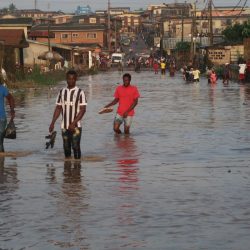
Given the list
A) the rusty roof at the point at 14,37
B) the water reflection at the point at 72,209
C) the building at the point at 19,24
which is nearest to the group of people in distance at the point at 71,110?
the water reflection at the point at 72,209

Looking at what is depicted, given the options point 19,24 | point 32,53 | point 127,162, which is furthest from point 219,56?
point 127,162

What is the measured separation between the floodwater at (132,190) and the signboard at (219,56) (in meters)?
61.5

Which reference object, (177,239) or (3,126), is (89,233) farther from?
(3,126)

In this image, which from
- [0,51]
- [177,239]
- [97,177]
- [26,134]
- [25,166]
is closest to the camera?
[177,239]

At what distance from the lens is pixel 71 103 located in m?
14.6

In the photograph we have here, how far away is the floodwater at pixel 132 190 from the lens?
876cm

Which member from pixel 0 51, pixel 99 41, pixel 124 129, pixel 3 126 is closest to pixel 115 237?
pixel 3 126

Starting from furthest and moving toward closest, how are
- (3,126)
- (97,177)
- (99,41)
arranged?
1. (99,41)
2. (3,126)
3. (97,177)

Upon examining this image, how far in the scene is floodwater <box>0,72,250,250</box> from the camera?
876 centimetres

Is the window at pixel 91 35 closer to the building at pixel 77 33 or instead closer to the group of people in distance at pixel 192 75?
the building at pixel 77 33

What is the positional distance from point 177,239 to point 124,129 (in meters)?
12.0

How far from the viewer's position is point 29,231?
905 cm

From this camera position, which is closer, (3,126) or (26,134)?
(3,126)

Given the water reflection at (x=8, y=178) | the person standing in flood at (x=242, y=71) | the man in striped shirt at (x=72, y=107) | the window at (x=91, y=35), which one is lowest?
the window at (x=91, y=35)
